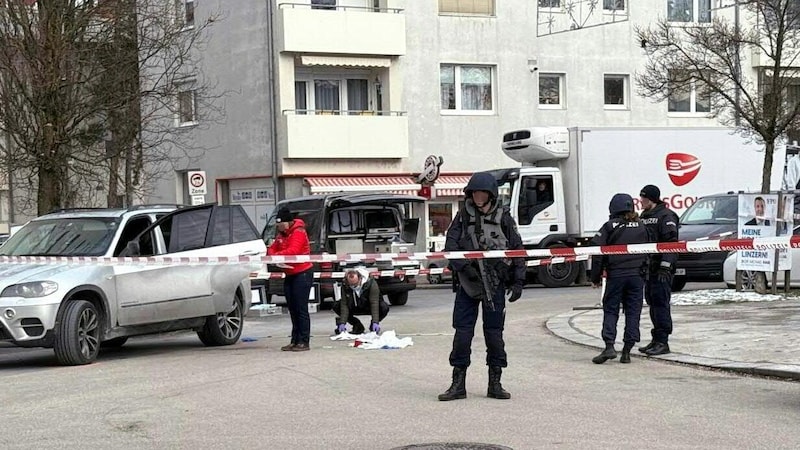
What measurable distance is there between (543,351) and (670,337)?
1.63 metres

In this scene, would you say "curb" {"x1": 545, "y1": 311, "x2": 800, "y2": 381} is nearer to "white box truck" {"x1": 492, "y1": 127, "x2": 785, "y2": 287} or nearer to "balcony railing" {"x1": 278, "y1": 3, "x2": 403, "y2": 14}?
"white box truck" {"x1": 492, "y1": 127, "x2": 785, "y2": 287}

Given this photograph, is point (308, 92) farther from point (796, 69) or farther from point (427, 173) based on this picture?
point (796, 69)

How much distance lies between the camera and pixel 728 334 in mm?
13422

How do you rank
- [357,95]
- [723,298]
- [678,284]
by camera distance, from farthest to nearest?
[357,95] < [678,284] < [723,298]

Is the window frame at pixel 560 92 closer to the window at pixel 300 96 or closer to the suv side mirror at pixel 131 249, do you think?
the window at pixel 300 96

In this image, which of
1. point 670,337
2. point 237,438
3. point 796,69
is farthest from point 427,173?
point 237,438

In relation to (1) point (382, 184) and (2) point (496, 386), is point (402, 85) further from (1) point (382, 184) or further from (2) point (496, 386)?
(2) point (496, 386)

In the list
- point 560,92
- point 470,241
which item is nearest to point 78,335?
point 470,241

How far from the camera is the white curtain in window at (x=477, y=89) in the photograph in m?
36.4


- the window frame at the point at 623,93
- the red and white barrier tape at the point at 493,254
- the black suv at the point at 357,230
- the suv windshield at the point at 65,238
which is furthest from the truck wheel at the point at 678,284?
the window frame at the point at 623,93

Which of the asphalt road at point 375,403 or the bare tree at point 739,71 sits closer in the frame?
the asphalt road at point 375,403

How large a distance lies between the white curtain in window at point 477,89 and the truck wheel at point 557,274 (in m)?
11.2

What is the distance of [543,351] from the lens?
12.9m

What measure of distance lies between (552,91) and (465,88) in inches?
126
